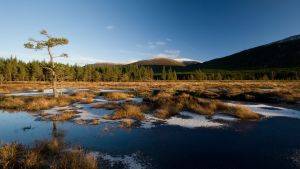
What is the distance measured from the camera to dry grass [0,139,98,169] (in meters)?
10.2

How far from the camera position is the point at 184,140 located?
15000mm

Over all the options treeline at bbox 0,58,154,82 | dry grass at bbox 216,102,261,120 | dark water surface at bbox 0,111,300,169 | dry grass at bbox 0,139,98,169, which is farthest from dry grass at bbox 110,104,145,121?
treeline at bbox 0,58,154,82

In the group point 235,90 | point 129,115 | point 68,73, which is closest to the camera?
point 129,115

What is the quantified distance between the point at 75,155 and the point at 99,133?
523 centimetres

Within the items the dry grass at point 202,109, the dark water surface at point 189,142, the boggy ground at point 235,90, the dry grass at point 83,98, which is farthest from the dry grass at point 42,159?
the boggy ground at point 235,90

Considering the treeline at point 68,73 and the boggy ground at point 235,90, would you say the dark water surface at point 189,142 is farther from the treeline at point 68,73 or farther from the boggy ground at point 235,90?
the treeline at point 68,73

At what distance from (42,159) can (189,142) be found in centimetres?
751

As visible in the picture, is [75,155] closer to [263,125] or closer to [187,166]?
[187,166]

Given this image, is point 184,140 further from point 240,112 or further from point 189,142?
point 240,112

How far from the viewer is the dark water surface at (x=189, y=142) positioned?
11500 mm

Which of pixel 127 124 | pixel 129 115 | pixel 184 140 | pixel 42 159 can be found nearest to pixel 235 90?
pixel 129 115

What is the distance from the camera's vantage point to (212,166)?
35.7ft

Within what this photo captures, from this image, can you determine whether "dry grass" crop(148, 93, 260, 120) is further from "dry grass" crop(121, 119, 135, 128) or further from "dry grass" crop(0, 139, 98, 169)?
"dry grass" crop(0, 139, 98, 169)

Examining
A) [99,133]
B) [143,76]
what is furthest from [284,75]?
[99,133]
